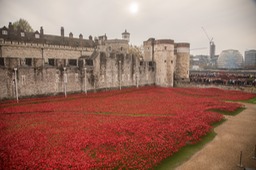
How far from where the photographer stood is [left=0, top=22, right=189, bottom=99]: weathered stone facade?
937 inches

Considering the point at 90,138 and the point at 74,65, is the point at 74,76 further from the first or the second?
the point at 90,138

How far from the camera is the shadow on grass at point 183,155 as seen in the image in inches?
370

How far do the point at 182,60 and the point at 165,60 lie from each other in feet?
18.9

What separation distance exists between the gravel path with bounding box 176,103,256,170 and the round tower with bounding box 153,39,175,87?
27.1 m

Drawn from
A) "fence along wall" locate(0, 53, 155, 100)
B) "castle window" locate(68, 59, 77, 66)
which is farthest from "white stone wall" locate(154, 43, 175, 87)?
"castle window" locate(68, 59, 77, 66)

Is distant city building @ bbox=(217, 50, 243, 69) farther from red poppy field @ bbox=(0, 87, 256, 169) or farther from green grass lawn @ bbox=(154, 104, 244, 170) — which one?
green grass lawn @ bbox=(154, 104, 244, 170)

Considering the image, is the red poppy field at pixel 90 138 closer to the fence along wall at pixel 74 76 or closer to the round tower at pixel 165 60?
the fence along wall at pixel 74 76

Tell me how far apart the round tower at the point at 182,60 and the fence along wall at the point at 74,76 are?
27.8 ft

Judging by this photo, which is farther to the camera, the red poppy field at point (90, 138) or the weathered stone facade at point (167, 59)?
the weathered stone facade at point (167, 59)

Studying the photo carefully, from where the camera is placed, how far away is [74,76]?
28906mm

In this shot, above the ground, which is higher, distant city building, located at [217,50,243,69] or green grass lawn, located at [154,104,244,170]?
distant city building, located at [217,50,243,69]

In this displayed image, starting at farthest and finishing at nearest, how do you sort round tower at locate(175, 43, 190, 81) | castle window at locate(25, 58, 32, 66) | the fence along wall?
round tower at locate(175, 43, 190, 81)
castle window at locate(25, 58, 32, 66)
the fence along wall

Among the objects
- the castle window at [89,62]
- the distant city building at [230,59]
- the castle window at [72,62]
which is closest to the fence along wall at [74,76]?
the castle window at [89,62]

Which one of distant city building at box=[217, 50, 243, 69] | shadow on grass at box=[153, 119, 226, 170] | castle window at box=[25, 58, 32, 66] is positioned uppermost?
distant city building at box=[217, 50, 243, 69]
